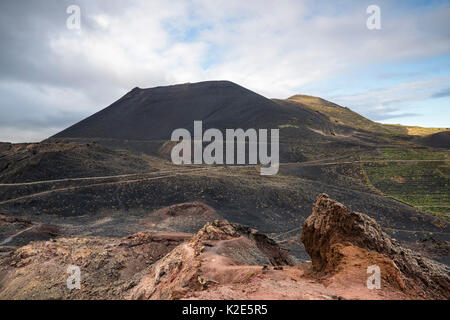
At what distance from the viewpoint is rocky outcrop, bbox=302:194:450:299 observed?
214 inches

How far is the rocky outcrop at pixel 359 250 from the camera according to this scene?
543cm

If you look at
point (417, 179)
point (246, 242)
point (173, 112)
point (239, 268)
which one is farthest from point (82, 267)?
point (173, 112)

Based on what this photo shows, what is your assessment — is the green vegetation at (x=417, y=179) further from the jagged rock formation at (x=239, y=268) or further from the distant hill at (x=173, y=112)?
the distant hill at (x=173, y=112)

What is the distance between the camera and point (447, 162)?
129ft

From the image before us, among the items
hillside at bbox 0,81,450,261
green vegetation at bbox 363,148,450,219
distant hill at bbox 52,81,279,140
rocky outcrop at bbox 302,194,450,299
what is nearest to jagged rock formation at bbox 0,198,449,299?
rocky outcrop at bbox 302,194,450,299

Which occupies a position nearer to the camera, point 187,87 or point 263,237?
point 263,237

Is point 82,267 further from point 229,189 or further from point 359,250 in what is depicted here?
point 229,189

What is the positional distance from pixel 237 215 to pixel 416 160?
105ft

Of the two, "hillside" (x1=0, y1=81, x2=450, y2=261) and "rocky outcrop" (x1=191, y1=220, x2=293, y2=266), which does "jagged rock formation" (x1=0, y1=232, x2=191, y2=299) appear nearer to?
"rocky outcrop" (x1=191, y1=220, x2=293, y2=266)

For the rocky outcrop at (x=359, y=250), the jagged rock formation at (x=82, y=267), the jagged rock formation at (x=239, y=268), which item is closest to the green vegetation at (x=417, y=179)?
the rocky outcrop at (x=359, y=250)

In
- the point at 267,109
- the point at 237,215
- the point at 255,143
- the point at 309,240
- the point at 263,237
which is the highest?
the point at 267,109

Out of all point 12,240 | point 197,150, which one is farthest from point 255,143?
point 12,240
